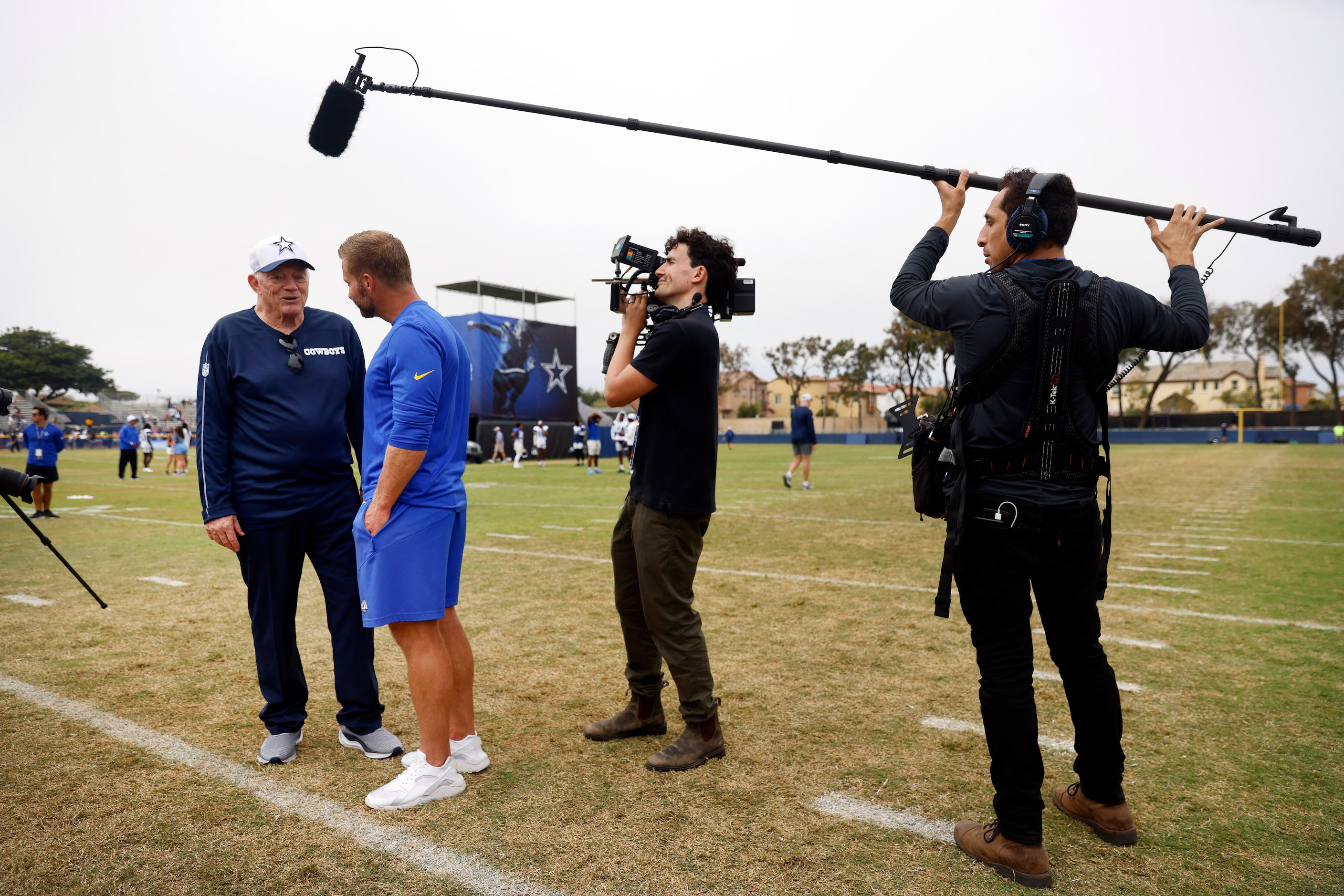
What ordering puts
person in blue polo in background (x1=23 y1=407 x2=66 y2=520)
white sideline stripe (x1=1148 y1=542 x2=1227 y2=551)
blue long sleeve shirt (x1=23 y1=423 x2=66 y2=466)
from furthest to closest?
blue long sleeve shirt (x1=23 y1=423 x2=66 y2=466) < person in blue polo in background (x1=23 y1=407 x2=66 y2=520) < white sideline stripe (x1=1148 y1=542 x2=1227 y2=551)

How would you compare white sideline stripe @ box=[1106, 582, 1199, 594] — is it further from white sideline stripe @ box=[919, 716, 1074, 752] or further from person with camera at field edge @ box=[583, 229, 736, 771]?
person with camera at field edge @ box=[583, 229, 736, 771]

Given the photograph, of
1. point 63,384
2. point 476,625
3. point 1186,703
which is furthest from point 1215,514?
point 63,384

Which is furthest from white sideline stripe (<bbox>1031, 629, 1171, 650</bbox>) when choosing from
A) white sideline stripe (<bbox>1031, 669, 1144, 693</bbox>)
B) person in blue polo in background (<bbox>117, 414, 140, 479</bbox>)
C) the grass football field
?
person in blue polo in background (<bbox>117, 414, 140, 479</bbox>)

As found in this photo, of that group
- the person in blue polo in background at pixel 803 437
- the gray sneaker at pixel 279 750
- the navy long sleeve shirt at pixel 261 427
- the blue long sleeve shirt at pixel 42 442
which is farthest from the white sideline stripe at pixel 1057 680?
the blue long sleeve shirt at pixel 42 442

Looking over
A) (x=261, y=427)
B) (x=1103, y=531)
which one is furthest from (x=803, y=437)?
(x=1103, y=531)

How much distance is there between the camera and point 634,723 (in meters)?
3.57

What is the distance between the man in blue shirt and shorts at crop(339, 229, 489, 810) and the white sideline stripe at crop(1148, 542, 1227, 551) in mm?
8424

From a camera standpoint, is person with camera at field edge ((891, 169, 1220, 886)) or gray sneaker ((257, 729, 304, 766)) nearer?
person with camera at field edge ((891, 169, 1220, 886))

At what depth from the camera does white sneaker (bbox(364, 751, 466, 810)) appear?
2.88 metres

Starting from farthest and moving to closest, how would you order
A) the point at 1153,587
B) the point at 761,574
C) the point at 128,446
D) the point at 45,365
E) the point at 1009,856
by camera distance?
the point at 45,365 < the point at 128,446 < the point at 761,574 < the point at 1153,587 < the point at 1009,856

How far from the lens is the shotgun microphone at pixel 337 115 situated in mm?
4238

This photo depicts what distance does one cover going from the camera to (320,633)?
5.34m

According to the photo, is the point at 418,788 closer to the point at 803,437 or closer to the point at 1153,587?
the point at 1153,587

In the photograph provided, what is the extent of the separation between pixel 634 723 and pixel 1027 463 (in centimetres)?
204
